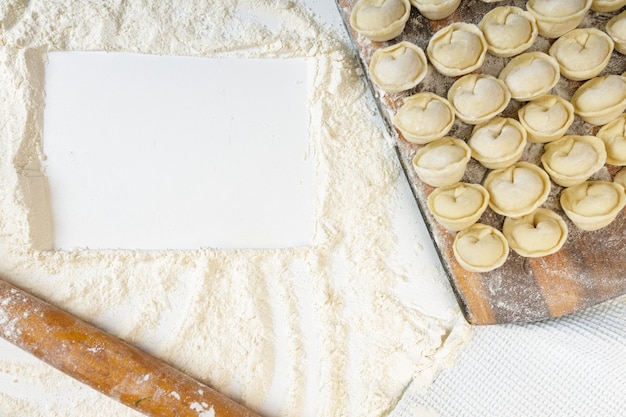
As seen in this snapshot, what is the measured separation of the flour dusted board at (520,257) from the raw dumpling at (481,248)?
1.8 inches

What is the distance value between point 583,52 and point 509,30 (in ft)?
0.56

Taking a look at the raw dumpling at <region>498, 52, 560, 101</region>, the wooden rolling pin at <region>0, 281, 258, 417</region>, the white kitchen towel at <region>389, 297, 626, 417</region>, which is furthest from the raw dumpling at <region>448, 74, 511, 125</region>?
the wooden rolling pin at <region>0, 281, 258, 417</region>

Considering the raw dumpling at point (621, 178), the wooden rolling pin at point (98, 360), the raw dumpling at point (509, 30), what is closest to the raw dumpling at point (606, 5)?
the raw dumpling at point (509, 30)

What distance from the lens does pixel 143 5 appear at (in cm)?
143

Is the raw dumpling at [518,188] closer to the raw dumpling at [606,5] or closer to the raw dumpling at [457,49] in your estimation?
the raw dumpling at [457,49]

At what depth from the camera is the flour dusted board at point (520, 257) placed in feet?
4.46

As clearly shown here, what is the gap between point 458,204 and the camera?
1.30m

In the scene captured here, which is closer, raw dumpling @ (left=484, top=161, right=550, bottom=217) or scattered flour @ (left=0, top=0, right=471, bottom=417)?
raw dumpling @ (left=484, top=161, right=550, bottom=217)

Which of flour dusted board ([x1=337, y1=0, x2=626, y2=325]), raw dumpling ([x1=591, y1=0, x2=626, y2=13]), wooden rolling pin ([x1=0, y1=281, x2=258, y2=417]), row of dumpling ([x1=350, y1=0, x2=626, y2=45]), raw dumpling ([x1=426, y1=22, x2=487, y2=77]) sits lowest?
wooden rolling pin ([x1=0, y1=281, x2=258, y2=417])

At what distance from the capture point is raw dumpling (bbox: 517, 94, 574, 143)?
1.29m

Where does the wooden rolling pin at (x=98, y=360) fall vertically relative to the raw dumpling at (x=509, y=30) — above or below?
below

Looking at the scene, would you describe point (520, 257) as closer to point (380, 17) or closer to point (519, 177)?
point (519, 177)

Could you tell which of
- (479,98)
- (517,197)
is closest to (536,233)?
(517,197)

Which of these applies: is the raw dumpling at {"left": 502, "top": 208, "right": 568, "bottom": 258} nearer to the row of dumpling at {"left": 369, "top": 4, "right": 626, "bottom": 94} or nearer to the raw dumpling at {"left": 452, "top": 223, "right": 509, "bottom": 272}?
the raw dumpling at {"left": 452, "top": 223, "right": 509, "bottom": 272}
